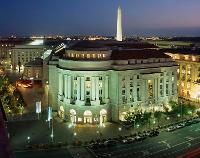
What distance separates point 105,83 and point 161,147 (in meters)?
30.2

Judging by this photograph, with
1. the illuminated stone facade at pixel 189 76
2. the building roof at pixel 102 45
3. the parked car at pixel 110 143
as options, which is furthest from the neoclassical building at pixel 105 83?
the illuminated stone facade at pixel 189 76

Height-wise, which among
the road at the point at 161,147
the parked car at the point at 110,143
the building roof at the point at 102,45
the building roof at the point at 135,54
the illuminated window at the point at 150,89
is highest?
the building roof at the point at 102,45

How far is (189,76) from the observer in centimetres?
13788

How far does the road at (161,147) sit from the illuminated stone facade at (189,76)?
45.4m

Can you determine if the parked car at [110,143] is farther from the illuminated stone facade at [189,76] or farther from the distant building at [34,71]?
the distant building at [34,71]

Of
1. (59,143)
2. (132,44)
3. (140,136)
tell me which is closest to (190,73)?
(132,44)

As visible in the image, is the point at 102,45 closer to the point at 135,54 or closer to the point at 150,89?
the point at 135,54

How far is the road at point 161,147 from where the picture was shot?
242 ft

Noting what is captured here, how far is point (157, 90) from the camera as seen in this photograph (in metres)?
113

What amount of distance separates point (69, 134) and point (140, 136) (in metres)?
17.7

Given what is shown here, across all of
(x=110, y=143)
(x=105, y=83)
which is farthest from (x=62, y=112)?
(x=110, y=143)

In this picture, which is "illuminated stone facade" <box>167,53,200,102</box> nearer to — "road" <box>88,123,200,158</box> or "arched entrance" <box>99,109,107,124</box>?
"arched entrance" <box>99,109,107,124</box>

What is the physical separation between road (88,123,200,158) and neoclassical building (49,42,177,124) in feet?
64.5

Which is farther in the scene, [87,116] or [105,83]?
[105,83]
